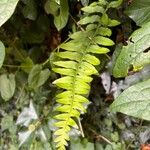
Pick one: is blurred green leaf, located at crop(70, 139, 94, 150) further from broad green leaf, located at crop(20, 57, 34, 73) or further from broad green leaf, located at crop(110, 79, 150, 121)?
broad green leaf, located at crop(110, 79, 150, 121)

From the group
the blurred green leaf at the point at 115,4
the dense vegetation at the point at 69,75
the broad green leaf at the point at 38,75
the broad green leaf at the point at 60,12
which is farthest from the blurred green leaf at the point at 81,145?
the blurred green leaf at the point at 115,4

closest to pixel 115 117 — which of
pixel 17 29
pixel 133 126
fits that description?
pixel 133 126

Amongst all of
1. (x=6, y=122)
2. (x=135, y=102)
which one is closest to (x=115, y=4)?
(x=135, y=102)

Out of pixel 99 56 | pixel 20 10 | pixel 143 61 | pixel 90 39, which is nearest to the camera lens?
pixel 143 61

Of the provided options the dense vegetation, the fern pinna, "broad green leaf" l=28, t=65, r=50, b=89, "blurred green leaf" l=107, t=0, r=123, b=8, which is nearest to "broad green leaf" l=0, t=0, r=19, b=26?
the dense vegetation

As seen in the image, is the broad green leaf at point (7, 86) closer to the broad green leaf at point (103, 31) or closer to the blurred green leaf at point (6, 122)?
the blurred green leaf at point (6, 122)

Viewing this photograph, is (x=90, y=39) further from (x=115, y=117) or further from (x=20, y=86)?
(x=20, y=86)
